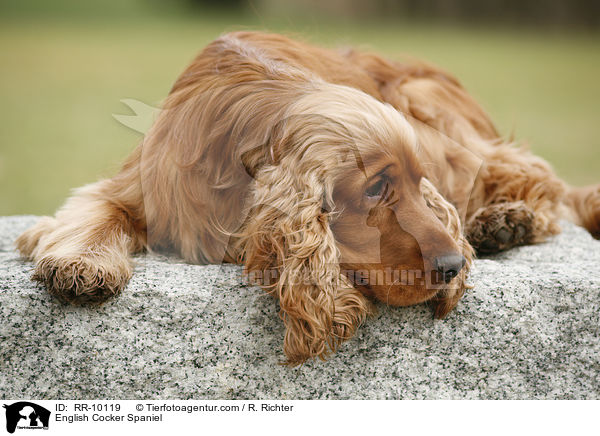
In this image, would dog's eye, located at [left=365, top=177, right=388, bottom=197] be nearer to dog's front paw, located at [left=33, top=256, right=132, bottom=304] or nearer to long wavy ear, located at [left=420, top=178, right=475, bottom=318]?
long wavy ear, located at [left=420, top=178, right=475, bottom=318]

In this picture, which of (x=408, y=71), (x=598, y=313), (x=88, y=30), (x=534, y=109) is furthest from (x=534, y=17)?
(x=598, y=313)

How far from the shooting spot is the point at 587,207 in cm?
397

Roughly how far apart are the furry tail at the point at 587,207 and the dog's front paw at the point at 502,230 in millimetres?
716

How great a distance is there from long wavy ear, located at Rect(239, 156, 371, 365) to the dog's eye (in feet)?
0.55

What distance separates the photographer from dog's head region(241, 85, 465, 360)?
2.41m

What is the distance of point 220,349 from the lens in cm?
258

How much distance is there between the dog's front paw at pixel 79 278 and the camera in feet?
8.28

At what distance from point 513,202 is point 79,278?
2.15 metres

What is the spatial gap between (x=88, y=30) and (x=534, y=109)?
37.5ft

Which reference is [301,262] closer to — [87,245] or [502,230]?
[87,245]
